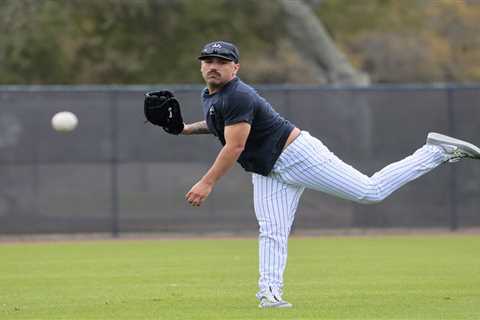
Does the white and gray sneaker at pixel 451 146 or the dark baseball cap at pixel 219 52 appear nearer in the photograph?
the dark baseball cap at pixel 219 52

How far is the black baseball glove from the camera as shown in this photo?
8719 millimetres

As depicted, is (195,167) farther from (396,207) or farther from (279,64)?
(279,64)

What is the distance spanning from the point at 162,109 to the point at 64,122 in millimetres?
8186

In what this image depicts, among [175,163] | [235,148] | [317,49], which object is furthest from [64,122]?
[317,49]

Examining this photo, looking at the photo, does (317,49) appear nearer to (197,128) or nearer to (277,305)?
(197,128)

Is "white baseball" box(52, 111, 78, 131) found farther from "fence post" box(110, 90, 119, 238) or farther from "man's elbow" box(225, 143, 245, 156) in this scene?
"man's elbow" box(225, 143, 245, 156)

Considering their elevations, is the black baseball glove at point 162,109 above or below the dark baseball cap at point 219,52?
below

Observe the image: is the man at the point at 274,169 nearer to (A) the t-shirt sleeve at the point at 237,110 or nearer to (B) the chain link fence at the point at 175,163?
(A) the t-shirt sleeve at the point at 237,110

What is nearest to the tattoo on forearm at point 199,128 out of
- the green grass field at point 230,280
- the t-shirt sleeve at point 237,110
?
the t-shirt sleeve at point 237,110

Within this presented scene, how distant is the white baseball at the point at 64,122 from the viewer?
1669cm

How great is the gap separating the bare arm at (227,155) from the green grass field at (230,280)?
82 cm

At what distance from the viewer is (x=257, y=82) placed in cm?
4025

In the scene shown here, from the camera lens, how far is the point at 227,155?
7.73 metres

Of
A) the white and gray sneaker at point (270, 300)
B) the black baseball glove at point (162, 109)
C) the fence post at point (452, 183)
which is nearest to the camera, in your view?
the white and gray sneaker at point (270, 300)
